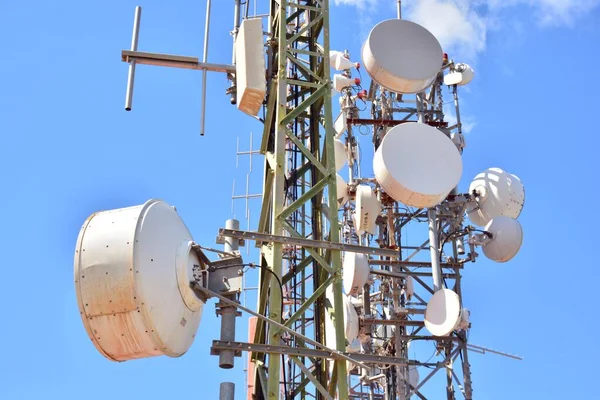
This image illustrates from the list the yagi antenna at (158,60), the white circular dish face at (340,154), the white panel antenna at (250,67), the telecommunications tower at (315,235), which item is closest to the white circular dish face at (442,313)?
the telecommunications tower at (315,235)

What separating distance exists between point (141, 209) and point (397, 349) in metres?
9.19

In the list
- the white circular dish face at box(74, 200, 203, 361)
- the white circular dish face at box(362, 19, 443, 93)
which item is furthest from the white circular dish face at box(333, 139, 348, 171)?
the white circular dish face at box(74, 200, 203, 361)

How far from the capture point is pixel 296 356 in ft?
35.7

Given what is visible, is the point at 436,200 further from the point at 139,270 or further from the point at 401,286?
the point at 139,270

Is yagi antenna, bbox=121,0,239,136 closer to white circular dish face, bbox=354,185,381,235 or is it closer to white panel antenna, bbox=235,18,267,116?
white panel antenna, bbox=235,18,267,116

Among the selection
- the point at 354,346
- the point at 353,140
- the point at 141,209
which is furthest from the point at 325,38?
the point at 354,346

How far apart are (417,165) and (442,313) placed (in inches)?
117

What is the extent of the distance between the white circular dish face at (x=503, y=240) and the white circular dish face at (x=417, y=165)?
234 cm

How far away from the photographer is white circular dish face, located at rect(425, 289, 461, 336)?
52.2 ft

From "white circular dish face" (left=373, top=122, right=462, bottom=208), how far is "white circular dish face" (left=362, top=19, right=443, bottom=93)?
834 millimetres

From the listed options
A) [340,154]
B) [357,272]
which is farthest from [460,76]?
[357,272]

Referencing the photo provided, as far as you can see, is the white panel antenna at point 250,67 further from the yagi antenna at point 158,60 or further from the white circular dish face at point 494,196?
the white circular dish face at point 494,196

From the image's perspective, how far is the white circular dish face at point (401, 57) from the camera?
1566cm

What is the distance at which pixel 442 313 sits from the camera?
53.1 ft
